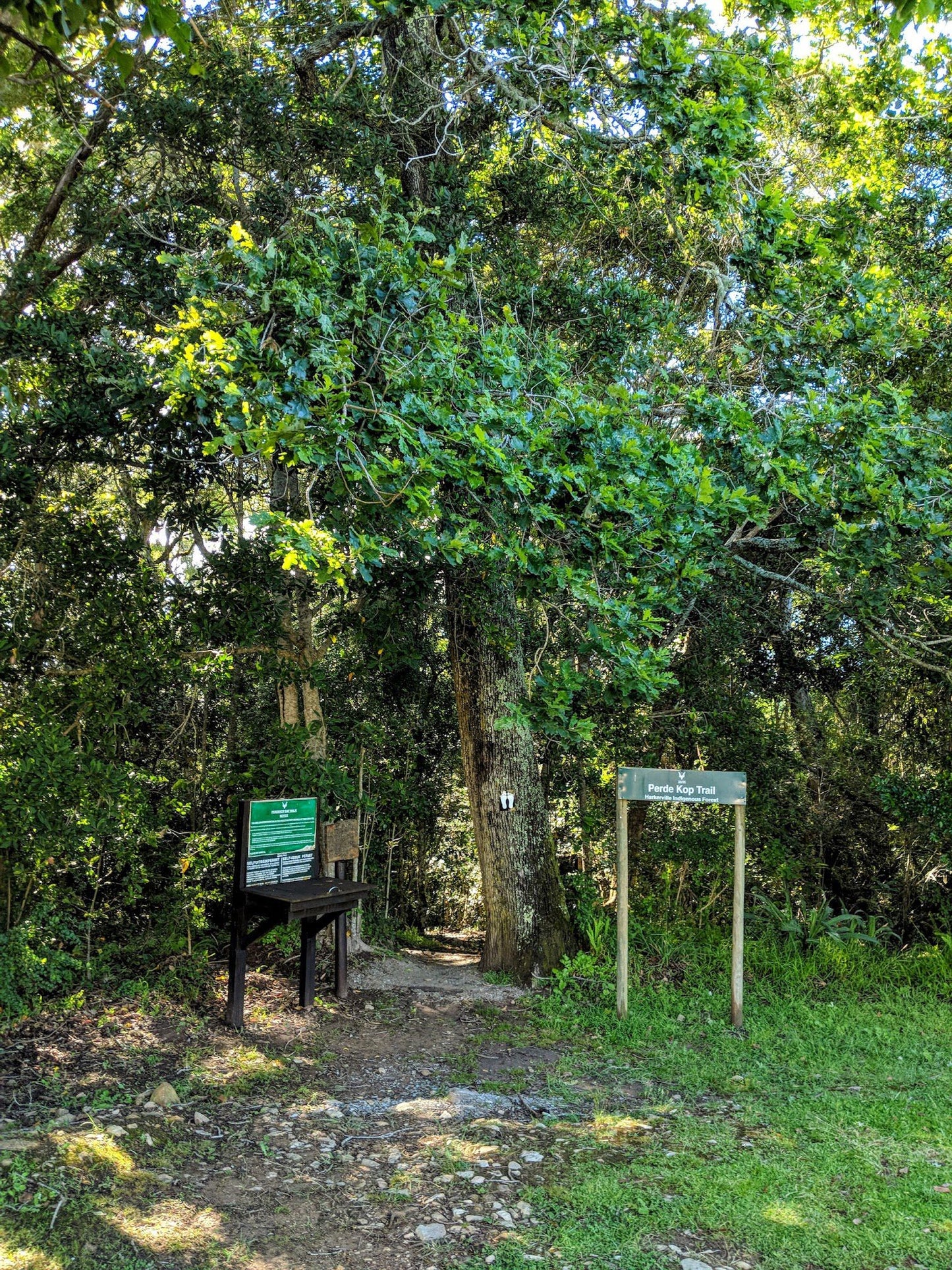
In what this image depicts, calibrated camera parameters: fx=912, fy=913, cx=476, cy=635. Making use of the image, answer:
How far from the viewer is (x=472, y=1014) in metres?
6.73

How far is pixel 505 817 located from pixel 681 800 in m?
1.57

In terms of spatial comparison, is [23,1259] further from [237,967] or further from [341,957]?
[341,957]

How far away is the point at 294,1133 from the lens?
455 cm

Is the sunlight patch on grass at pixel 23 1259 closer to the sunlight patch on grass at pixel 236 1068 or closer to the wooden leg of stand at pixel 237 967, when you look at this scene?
the sunlight patch on grass at pixel 236 1068

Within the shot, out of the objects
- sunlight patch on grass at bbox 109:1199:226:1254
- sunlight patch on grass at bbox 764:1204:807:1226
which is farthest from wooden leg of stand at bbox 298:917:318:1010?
sunlight patch on grass at bbox 764:1204:807:1226

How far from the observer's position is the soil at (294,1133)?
3488 millimetres

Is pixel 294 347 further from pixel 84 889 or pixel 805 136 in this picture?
pixel 805 136

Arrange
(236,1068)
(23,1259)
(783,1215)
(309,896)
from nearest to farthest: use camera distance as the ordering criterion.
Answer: (23,1259) → (783,1215) → (236,1068) → (309,896)

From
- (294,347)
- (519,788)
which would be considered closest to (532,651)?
(519,788)

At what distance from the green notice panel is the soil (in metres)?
0.97

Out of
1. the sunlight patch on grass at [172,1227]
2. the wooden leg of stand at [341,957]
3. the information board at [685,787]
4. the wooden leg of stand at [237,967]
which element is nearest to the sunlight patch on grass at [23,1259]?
the sunlight patch on grass at [172,1227]

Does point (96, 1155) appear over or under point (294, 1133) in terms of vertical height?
over

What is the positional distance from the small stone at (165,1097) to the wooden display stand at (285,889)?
114cm

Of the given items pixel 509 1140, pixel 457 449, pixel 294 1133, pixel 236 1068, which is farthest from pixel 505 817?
pixel 457 449
